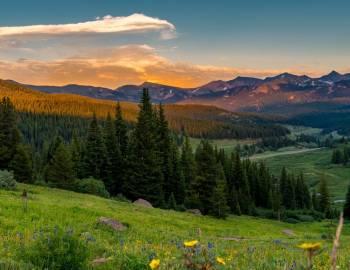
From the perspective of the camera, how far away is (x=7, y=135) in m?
65.0

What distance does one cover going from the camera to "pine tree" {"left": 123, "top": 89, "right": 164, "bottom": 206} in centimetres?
6512

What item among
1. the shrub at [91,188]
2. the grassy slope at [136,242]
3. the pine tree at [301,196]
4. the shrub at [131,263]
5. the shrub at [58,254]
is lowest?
the pine tree at [301,196]

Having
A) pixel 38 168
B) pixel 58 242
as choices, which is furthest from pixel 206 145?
pixel 38 168

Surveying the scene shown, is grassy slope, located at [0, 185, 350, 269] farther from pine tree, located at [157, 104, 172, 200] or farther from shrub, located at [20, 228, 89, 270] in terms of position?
pine tree, located at [157, 104, 172, 200]

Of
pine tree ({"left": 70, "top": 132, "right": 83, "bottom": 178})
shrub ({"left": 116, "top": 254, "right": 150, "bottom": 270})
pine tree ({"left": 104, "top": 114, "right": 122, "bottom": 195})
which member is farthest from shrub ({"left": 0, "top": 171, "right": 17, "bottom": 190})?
shrub ({"left": 116, "top": 254, "right": 150, "bottom": 270})

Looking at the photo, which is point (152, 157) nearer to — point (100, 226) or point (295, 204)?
point (100, 226)

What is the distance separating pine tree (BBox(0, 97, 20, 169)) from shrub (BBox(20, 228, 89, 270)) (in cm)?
5983

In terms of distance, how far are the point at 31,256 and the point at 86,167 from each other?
204ft

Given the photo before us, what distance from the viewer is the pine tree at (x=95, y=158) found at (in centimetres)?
6850

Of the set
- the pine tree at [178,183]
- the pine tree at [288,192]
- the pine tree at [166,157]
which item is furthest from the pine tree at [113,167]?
the pine tree at [288,192]

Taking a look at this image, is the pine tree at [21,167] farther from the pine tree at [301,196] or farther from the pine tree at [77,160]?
the pine tree at [301,196]

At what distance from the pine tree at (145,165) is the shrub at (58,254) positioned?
186 ft

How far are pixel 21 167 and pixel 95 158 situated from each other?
12.2 meters

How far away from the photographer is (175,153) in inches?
3137
